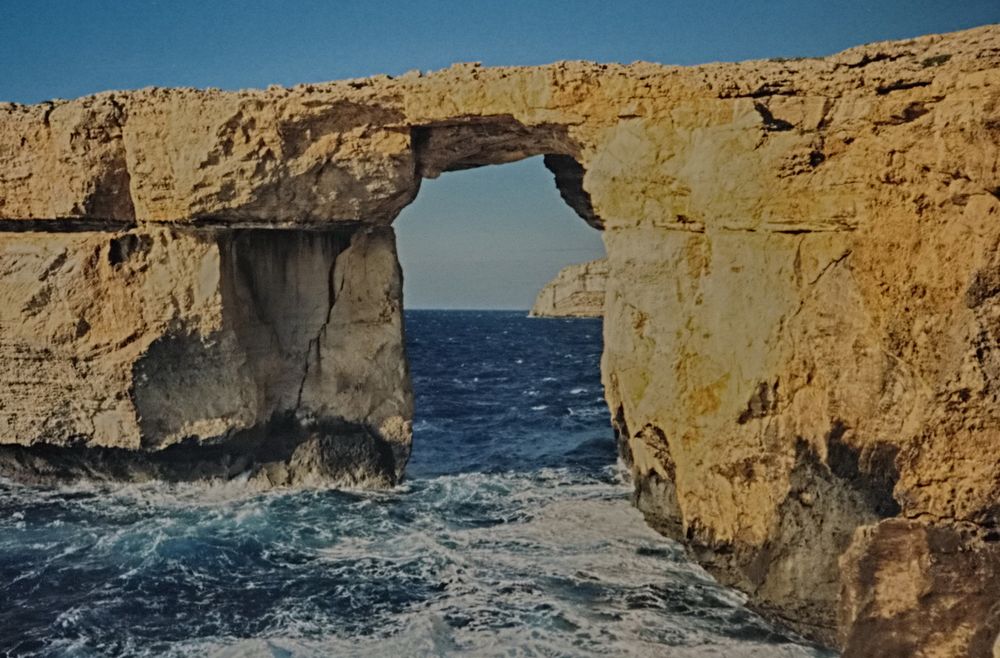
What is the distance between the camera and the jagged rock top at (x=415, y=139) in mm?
13648

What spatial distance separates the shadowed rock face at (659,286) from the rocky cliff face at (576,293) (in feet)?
246

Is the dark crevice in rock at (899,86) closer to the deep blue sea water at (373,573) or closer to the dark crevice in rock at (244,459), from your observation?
the deep blue sea water at (373,573)

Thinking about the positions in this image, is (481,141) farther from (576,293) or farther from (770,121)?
(576,293)

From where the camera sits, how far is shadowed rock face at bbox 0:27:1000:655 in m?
10.8

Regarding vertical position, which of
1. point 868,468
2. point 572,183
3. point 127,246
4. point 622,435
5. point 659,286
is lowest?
point 622,435

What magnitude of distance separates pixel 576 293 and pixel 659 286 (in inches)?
3698

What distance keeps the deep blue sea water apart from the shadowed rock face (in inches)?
39.6

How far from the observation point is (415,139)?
61.7ft

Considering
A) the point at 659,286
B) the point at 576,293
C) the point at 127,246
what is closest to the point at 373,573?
the point at 659,286

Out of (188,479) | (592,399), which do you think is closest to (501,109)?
(188,479)

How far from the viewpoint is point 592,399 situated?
121 feet

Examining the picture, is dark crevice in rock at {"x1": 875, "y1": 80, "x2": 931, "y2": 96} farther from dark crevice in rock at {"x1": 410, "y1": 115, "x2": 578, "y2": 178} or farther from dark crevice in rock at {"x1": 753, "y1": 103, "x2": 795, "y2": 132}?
dark crevice in rock at {"x1": 410, "y1": 115, "x2": 578, "y2": 178}

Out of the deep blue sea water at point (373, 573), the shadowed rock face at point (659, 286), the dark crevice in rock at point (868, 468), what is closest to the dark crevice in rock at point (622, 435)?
the shadowed rock face at point (659, 286)

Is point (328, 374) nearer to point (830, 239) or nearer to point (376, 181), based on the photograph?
point (376, 181)
